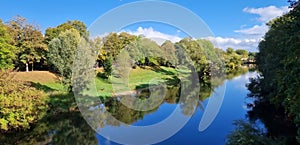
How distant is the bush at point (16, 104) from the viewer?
15.2 m

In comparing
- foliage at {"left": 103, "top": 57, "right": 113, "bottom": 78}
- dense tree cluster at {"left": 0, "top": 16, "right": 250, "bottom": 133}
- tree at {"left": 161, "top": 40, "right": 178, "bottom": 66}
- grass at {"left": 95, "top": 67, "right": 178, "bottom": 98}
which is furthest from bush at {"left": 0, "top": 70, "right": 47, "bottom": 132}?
tree at {"left": 161, "top": 40, "right": 178, "bottom": 66}

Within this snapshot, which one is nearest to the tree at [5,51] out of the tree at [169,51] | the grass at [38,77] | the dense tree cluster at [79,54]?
the dense tree cluster at [79,54]

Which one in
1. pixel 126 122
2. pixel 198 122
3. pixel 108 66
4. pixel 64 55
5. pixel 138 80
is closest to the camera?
pixel 126 122

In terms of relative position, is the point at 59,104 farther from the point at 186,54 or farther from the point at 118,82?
the point at 186,54

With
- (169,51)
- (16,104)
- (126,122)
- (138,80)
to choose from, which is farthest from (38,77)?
(126,122)

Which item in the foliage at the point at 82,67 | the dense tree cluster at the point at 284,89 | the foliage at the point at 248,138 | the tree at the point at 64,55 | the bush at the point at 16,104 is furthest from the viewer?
the tree at the point at 64,55

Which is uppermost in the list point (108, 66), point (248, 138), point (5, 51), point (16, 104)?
point (5, 51)

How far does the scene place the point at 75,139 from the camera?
1457cm

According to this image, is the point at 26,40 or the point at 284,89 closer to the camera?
the point at 284,89

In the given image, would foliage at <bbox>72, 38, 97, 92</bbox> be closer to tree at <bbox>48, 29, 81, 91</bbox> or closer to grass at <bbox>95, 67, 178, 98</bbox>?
tree at <bbox>48, 29, 81, 91</bbox>

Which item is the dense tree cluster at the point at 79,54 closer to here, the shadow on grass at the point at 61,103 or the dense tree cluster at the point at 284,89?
the shadow on grass at the point at 61,103

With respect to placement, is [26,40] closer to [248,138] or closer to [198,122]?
[198,122]

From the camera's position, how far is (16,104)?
50.4 feet

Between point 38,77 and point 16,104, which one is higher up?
point 38,77
